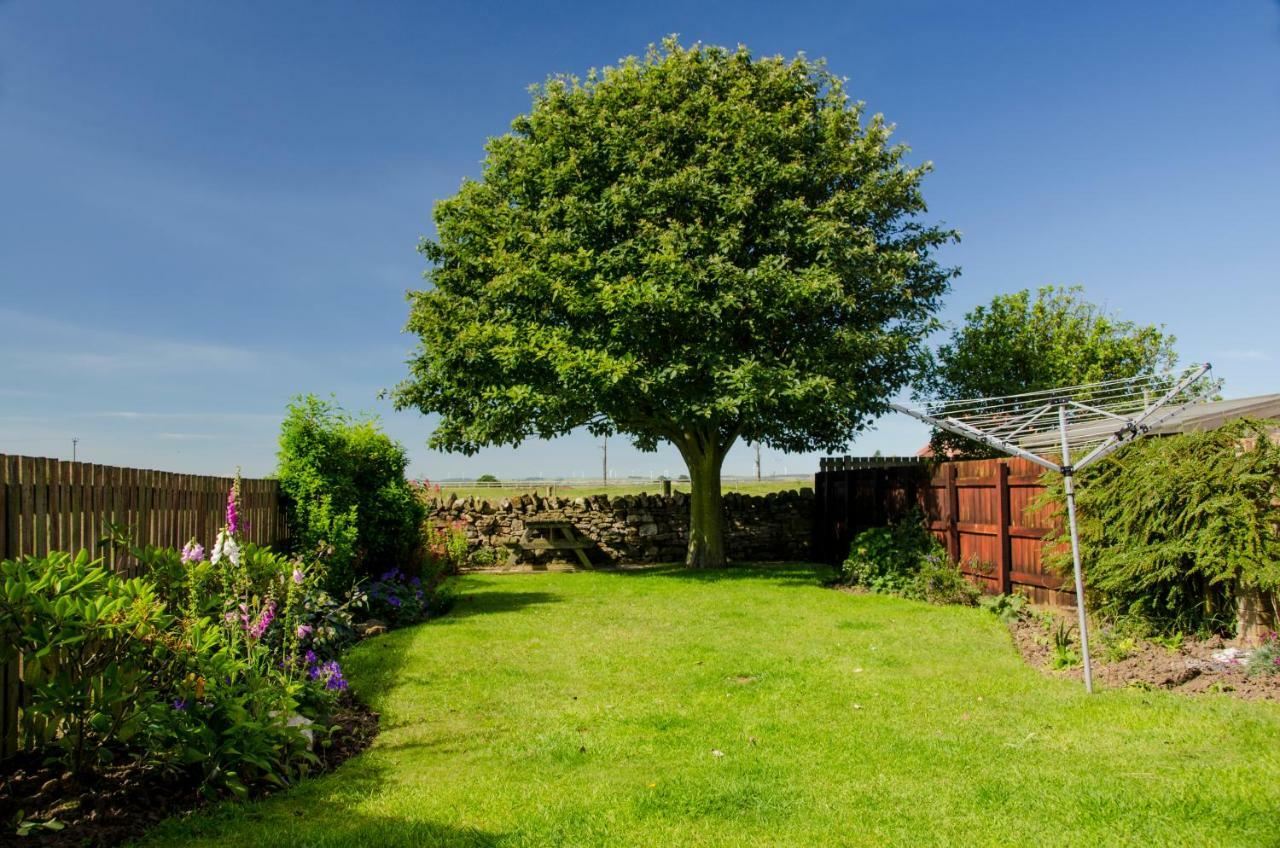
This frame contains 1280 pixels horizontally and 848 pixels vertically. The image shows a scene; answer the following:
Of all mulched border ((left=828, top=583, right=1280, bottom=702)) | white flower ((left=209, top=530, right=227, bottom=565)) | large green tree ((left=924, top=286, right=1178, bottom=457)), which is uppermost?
large green tree ((left=924, top=286, right=1178, bottom=457))

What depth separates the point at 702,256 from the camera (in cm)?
1388

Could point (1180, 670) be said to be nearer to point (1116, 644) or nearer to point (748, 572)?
point (1116, 644)

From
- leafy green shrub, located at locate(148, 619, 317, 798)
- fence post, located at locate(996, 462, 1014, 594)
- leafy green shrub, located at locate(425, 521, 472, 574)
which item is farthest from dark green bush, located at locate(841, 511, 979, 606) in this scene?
leafy green shrub, located at locate(148, 619, 317, 798)

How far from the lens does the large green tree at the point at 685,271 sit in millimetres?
13742

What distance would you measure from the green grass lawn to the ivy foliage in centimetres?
137

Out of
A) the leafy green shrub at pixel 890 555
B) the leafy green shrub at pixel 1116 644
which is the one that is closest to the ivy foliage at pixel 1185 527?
the leafy green shrub at pixel 1116 644

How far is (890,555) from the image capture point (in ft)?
43.3

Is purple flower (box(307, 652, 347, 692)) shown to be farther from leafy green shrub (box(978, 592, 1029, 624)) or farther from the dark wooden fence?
the dark wooden fence

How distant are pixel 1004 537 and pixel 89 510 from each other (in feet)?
34.1

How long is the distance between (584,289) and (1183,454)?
9324 mm

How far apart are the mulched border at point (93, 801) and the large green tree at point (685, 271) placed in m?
9.67

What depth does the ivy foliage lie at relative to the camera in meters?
7.00

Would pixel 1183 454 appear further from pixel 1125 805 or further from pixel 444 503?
pixel 444 503

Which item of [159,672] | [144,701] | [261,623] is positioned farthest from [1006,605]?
[144,701]
